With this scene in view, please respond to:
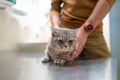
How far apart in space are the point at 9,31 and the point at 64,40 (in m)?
1.21

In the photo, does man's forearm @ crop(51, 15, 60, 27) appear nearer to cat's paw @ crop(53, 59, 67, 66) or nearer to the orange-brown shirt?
the orange-brown shirt

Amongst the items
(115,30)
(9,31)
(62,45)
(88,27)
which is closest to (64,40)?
(62,45)

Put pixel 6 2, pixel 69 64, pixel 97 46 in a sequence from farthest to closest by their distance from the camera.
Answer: pixel 6 2
pixel 97 46
pixel 69 64

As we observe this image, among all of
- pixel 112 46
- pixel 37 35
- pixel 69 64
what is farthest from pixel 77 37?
pixel 37 35

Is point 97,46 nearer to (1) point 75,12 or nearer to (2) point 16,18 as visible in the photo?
(1) point 75,12

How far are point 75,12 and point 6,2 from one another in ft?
2.84

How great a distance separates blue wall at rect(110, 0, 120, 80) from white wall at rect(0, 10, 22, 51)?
86cm

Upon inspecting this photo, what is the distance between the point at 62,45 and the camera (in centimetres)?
102

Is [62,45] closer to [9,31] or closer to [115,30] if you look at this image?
[115,30]

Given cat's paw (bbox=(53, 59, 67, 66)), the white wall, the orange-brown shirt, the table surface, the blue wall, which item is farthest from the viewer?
the white wall

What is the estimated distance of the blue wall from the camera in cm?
187

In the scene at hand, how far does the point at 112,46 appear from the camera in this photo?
1904mm

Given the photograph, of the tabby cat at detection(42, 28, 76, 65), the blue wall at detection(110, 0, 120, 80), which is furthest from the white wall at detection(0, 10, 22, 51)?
the tabby cat at detection(42, 28, 76, 65)

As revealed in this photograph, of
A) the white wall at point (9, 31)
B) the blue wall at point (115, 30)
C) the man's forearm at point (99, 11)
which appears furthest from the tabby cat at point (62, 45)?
the white wall at point (9, 31)
